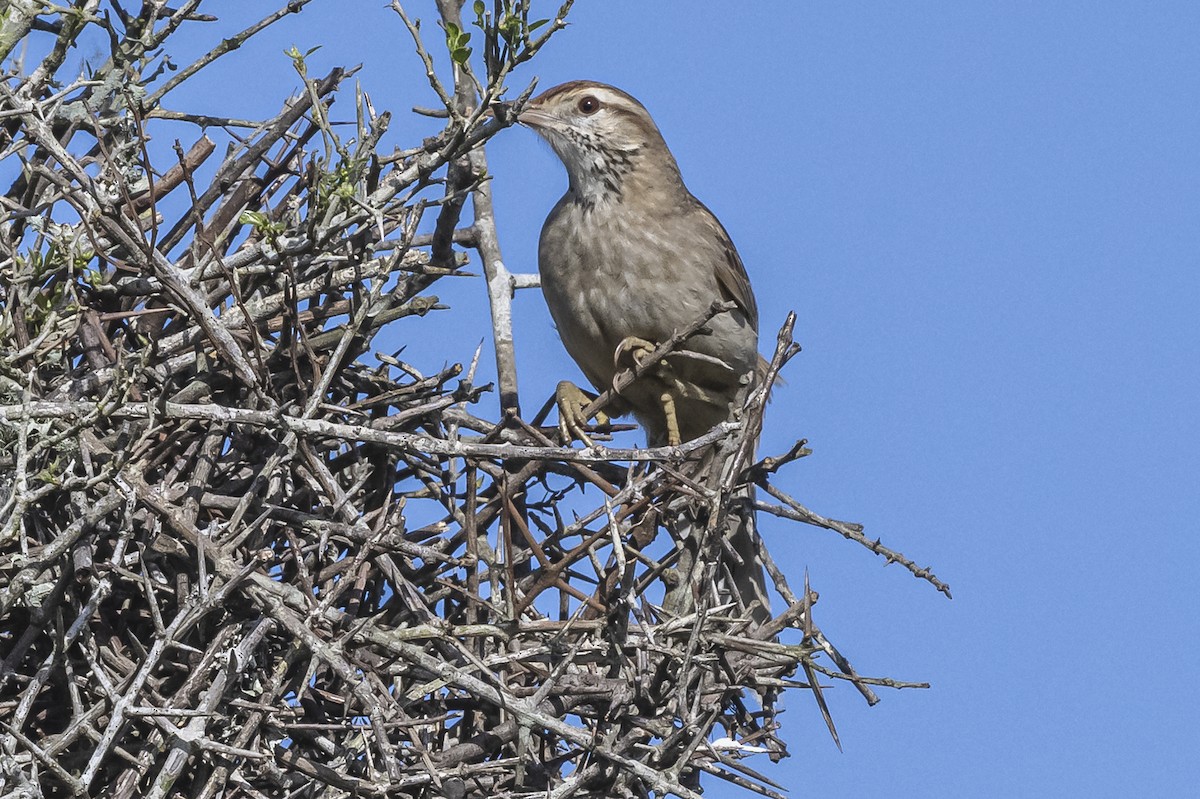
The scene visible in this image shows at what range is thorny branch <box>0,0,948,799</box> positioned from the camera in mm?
4367

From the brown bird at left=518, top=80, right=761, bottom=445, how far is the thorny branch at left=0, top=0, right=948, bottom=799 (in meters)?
1.09

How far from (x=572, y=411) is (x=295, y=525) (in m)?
1.41

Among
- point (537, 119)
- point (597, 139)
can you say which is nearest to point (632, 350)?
point (597, 139)

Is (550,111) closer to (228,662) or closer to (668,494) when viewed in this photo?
(668,494)

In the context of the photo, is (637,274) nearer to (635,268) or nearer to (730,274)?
(635,268)

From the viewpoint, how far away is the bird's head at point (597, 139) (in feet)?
22.0

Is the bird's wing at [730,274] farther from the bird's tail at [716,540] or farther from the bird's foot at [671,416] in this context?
the bird's tail at [716,540]

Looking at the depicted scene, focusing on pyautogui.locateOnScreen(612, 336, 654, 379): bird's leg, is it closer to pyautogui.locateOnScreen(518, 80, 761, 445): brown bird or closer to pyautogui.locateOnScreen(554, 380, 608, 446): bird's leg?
pyautogui.locateOnScreen(518, 80, 761, 445): brown bird

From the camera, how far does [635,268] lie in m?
6.42

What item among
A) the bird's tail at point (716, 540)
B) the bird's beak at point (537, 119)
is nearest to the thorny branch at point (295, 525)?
the bird's tail at point (716, 540)

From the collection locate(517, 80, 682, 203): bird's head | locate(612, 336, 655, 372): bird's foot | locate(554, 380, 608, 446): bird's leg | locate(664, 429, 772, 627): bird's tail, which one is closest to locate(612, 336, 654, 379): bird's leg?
locate(612, 336, 655, 372): bird's foot

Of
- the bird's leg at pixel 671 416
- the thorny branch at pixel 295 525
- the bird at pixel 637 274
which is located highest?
the bird at pixel 637 274

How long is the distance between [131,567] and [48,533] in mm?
252

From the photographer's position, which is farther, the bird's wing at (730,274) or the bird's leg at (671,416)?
the bird's wing at (730,274)
